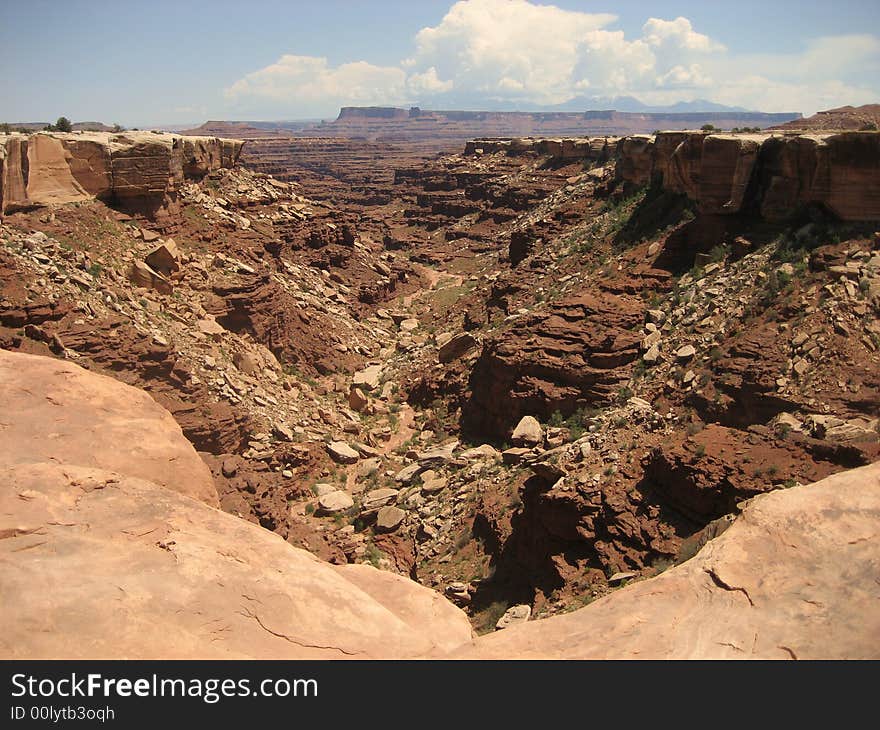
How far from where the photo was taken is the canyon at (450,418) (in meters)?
6.59

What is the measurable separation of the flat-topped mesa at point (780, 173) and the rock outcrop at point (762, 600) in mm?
12322

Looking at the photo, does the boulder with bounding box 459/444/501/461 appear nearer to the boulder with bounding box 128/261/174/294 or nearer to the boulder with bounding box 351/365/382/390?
the boulder with bounding box 351/365/382/390

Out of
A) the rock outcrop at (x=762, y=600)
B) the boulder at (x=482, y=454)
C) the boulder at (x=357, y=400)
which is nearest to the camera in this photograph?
the rock outcrop at (x=762, y=600)

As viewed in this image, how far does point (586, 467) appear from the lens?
14281 mm

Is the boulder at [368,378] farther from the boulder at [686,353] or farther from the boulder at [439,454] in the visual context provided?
the boulder at [686,353]

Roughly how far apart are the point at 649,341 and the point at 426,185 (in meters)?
64.5

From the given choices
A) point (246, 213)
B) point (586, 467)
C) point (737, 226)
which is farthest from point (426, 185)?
point (586, 467)

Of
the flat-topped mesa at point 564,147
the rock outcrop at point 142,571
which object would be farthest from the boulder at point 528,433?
the flat-topped mesa at point 564,147

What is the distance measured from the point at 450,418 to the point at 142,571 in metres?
16.9

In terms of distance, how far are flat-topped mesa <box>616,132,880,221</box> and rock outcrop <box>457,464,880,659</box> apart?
12.3m

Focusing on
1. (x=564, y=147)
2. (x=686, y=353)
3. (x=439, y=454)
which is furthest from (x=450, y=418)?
(x=564, y=147)

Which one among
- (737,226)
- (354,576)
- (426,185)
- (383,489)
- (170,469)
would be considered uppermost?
(426,185)

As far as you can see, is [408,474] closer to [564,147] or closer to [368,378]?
[368,378]
